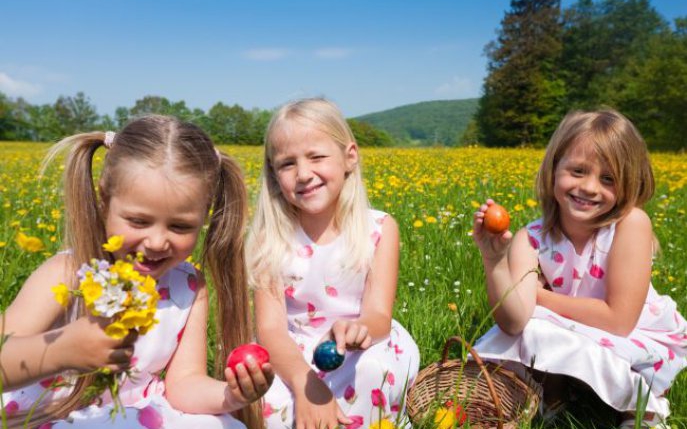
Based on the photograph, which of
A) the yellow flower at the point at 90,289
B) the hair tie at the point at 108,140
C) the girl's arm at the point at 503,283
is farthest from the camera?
the girl's arm at the point at 503,283

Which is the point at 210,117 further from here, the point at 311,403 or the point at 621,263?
the point at 621,263

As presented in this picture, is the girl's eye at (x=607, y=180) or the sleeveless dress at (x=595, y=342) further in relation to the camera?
the girl's eye at (x=607, y=180)

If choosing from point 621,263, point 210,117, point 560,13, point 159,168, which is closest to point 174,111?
point 210,117

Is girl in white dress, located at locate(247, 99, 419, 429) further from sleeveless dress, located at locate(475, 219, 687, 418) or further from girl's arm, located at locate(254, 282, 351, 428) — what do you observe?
sleeveless dress, located at locate(475, 219, 687, 418)


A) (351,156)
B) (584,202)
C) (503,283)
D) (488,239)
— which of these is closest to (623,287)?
(584,202)

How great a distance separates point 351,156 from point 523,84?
1355 inches

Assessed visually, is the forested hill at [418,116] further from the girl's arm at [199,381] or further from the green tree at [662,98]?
the girl's arm at [199,381]

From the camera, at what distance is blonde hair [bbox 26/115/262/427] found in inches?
55.9

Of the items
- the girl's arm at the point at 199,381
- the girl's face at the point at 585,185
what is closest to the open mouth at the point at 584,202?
the girl's face at the point at 585,185

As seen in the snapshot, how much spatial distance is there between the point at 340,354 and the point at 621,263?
1.16 meters

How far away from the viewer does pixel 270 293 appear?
195 cm

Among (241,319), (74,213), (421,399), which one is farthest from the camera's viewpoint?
(421,399)

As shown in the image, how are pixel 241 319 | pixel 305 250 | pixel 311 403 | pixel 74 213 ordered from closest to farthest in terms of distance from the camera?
pixel 74 213 < pixel 311 403 < pixel 241 319 < pixel 305 250

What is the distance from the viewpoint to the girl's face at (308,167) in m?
1.88
